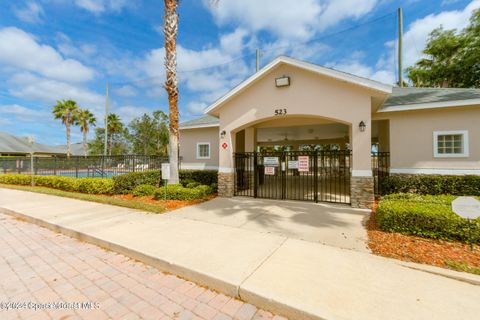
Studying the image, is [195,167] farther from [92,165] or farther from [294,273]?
[294,273]

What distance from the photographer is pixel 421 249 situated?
3.99m

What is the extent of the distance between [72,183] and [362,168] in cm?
1366

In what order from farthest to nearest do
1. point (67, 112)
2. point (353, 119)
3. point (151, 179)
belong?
point (67, 112)
point (151, 179)
point (353, 119)

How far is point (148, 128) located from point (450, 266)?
37850 mm

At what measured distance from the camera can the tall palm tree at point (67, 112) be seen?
29.6 meters

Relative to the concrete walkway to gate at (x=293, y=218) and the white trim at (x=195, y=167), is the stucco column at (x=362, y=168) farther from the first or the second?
the white trim at (x=195, y=167)

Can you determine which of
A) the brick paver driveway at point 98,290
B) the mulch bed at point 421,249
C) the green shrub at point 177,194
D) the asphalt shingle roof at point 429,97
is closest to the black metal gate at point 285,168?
the green shrub at point 177,194

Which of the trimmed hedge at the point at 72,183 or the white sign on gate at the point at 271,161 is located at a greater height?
the white sign on gate at the point at 271,161

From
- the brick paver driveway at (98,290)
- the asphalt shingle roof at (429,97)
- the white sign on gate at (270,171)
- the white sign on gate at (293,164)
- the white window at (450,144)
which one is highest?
the asphalt shingle roof at (429,97)

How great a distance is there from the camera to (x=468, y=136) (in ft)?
26.5

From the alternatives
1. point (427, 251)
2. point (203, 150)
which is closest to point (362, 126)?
point (427, 251)

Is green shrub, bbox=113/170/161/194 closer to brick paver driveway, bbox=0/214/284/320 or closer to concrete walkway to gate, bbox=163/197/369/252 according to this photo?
concrete walkway to gate, bbox=163/197/369/252

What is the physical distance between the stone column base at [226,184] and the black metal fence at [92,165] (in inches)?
206

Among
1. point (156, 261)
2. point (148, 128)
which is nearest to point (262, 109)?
point (156, 261)
